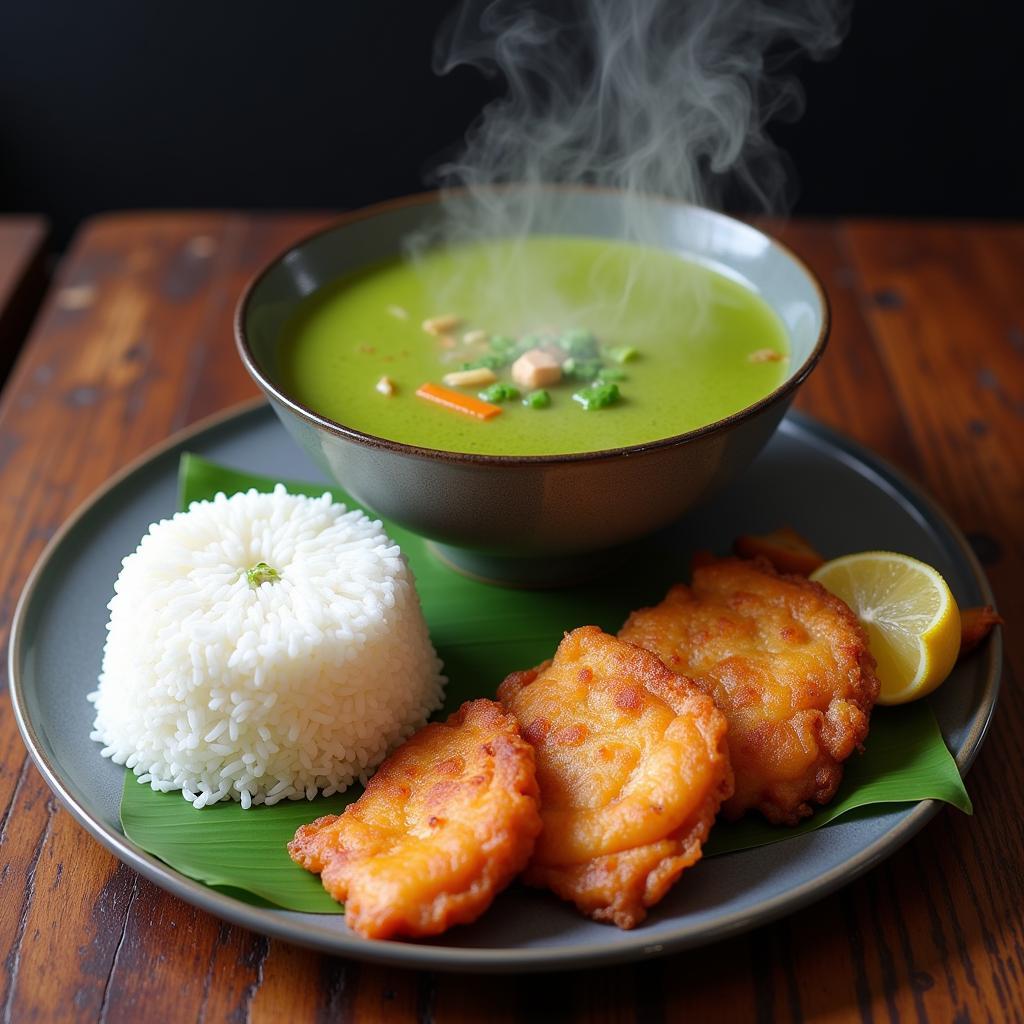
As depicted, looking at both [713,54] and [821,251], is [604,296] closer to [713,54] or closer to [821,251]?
[713,54]

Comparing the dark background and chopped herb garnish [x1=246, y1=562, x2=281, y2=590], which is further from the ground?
chopped herb garnish [x1=246, y1=562, x2=281, y2=590]

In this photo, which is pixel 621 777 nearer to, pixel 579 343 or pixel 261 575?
pixel 261 575

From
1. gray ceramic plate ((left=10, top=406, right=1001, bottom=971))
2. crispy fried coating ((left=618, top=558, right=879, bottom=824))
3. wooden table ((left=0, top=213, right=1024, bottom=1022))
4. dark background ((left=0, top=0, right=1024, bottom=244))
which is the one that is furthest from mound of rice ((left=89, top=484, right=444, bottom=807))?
dark background ((left=0, top=0, right=1024, bottom=244))

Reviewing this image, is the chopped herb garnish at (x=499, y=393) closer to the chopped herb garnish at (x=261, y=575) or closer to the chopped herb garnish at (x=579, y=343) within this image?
the chopped herb garnish at (x=579, y=343)

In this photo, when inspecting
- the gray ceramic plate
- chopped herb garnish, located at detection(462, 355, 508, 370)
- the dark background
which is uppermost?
chopped herb garnish, located at detection(462, 355, 508, 370)

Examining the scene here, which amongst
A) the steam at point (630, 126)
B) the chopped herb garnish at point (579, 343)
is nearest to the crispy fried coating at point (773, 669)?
the chopped herb garnish at point (579, 343)

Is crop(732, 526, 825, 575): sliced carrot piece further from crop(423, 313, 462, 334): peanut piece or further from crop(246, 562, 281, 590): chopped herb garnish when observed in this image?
crop(246, 562, 281, 590): chopped herb garnish

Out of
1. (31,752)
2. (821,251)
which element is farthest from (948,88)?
(31,752)
